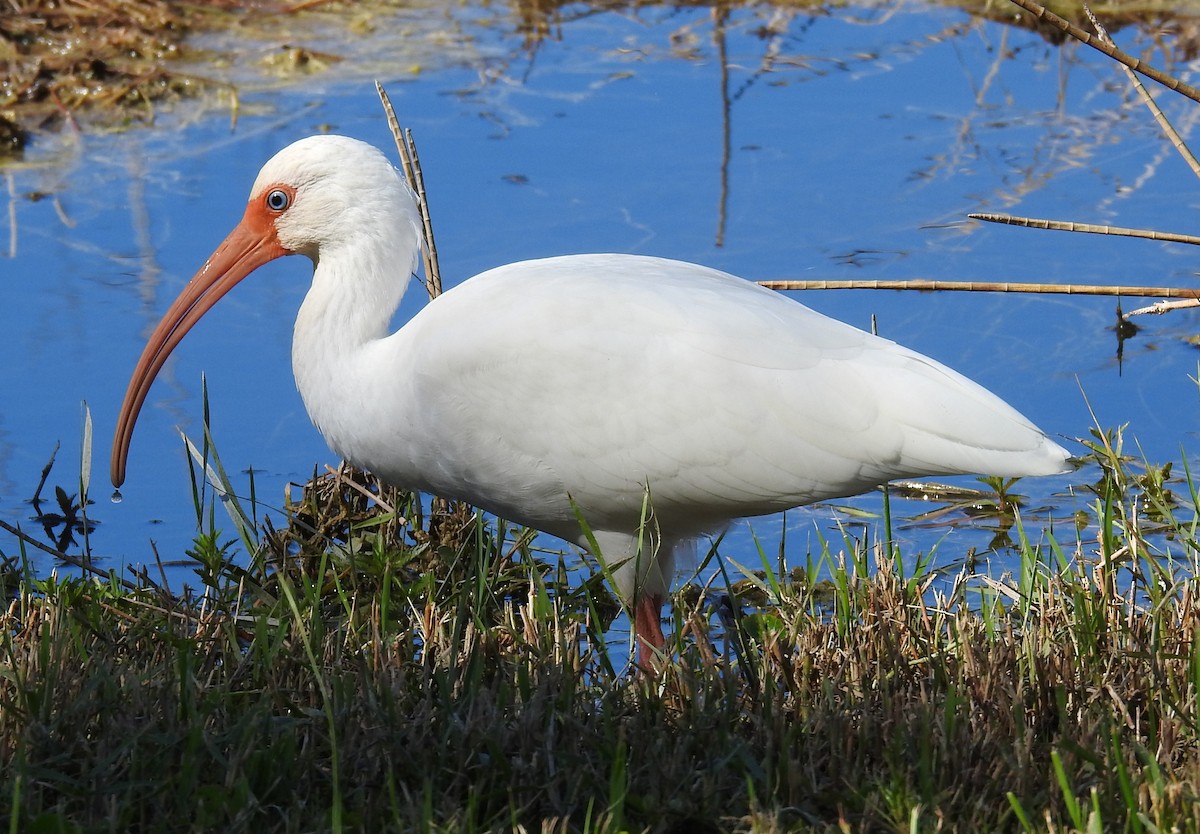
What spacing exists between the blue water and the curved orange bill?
58cm

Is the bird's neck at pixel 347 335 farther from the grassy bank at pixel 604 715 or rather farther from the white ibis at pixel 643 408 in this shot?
the grassy bank at pixel 604 715

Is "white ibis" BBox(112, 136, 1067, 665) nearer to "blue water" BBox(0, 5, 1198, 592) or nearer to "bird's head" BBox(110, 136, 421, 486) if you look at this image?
"bird's head" BBox(110, 136, 421, 486)

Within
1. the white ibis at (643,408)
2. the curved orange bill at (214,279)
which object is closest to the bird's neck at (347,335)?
the white ibis at (643,408)

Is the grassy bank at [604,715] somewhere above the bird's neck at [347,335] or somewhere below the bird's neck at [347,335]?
below

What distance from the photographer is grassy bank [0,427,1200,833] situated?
2967 millimetres

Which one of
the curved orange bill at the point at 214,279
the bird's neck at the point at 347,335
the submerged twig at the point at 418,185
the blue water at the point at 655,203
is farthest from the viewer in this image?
the blue water at the point at 655,203

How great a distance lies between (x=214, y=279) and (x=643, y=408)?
143cm

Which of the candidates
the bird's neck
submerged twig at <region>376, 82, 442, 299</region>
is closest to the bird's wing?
the bird's neck

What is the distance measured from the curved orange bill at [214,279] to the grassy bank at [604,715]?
86 cm

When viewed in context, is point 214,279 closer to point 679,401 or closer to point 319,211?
point 319,211

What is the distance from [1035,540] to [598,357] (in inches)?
67.1

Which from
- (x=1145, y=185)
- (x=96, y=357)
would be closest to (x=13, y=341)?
(x=96, y=357)

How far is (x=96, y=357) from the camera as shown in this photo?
6141 millimetres

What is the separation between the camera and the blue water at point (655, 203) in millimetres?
5691
